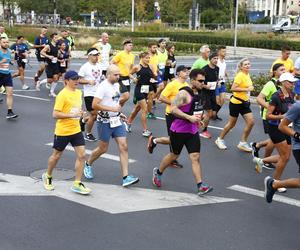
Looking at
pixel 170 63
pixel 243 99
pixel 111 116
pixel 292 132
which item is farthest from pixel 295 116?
pixel 170 63

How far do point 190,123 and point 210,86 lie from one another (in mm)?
3921

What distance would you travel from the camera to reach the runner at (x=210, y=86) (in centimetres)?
1080

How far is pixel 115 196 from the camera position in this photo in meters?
7.07

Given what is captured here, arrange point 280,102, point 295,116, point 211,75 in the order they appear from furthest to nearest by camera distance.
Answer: point 211,75, point 280,102, point 295,116

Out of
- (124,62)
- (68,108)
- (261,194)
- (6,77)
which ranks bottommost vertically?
(261,194)

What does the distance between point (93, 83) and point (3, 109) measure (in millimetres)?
4284

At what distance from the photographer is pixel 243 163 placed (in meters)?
8.98

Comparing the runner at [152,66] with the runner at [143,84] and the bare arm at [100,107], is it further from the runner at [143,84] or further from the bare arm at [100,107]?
the bare arm at [100,107]

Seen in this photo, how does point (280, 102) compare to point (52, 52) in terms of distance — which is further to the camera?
point (52, 52)

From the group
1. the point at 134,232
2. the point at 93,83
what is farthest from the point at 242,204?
the point at 93,83

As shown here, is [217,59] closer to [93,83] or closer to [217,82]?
[217,82]

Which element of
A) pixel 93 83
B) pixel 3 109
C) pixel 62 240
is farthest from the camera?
pixel 3 109

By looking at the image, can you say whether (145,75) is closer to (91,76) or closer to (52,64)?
(91,76)

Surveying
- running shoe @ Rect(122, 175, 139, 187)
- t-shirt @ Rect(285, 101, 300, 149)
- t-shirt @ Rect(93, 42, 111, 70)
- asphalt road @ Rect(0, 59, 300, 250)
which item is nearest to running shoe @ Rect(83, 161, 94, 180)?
asphalt road @ Rect(0, 59, 300, 250)
